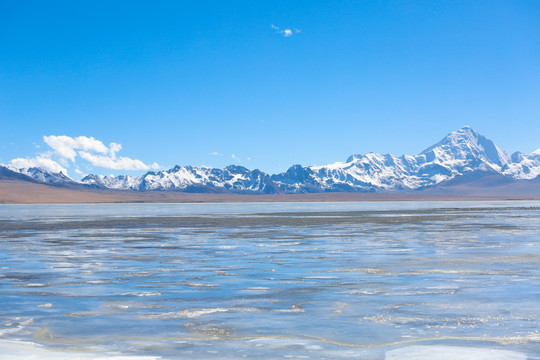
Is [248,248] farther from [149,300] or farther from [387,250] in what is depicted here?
[149,300]

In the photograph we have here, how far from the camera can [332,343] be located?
964 centimetres

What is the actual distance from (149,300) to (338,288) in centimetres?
466

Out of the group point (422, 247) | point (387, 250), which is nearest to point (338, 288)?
point (387, 250)

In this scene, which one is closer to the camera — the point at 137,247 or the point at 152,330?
the point at 152,330

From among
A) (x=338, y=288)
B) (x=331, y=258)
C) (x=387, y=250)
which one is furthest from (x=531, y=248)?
(x=338, y=288)

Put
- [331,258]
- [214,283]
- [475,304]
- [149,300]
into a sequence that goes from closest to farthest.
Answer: [475,304] → [149,300] → [214,283] → [331,258]

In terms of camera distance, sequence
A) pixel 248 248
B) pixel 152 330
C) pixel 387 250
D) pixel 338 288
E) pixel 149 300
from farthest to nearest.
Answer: pixel 248 248
pixel 387 250
pixel 338 288
pixel 149 300
pixel 152 330

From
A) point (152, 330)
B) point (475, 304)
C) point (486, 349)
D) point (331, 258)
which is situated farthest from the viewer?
point (331, 258)

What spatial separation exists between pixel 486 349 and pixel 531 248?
19.2 m

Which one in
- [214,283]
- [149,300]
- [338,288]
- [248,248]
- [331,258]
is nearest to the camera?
[149,300]

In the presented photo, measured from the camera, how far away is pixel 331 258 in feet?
75.6

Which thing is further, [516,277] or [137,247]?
[137,247]

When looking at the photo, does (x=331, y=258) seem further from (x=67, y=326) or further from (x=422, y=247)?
(x=67, y=326)

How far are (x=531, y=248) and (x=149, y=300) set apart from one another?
18.8 meters
